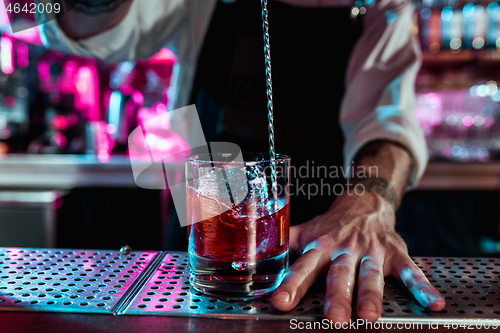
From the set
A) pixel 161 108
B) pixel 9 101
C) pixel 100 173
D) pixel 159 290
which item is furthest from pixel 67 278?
pixel 9 101

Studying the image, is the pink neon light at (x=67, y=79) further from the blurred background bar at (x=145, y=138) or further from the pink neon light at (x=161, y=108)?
the pink neon light at (x=161, y=108)

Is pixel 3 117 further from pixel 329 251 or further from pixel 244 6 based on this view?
pixel 329 251

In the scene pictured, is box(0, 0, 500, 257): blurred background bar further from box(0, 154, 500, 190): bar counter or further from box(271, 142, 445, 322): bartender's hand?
box(271, 142, 445, 322): bartender's hand

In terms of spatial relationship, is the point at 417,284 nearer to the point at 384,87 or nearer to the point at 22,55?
the point at 384,87

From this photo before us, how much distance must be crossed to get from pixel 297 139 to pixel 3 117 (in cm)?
255

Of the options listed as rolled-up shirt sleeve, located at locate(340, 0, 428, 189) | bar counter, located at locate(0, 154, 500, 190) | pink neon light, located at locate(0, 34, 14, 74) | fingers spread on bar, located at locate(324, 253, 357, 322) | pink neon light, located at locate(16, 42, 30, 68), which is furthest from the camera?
pink neon light, located at locate(16, 42, 30, 68)

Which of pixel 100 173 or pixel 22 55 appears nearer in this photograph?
pixel 100 173

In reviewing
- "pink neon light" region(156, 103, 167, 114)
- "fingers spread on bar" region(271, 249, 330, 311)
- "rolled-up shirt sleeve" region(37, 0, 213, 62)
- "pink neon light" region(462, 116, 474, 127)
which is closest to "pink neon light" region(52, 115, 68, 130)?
→ "pink neon light" region(156, 103, 167, 114)

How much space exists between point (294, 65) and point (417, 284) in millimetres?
951

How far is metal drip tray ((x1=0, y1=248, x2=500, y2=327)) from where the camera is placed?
0.49 metres

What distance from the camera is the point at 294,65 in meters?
1.34

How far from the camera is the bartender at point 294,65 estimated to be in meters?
1.16

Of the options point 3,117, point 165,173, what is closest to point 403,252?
point 165,173

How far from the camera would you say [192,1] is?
1.37 metres
